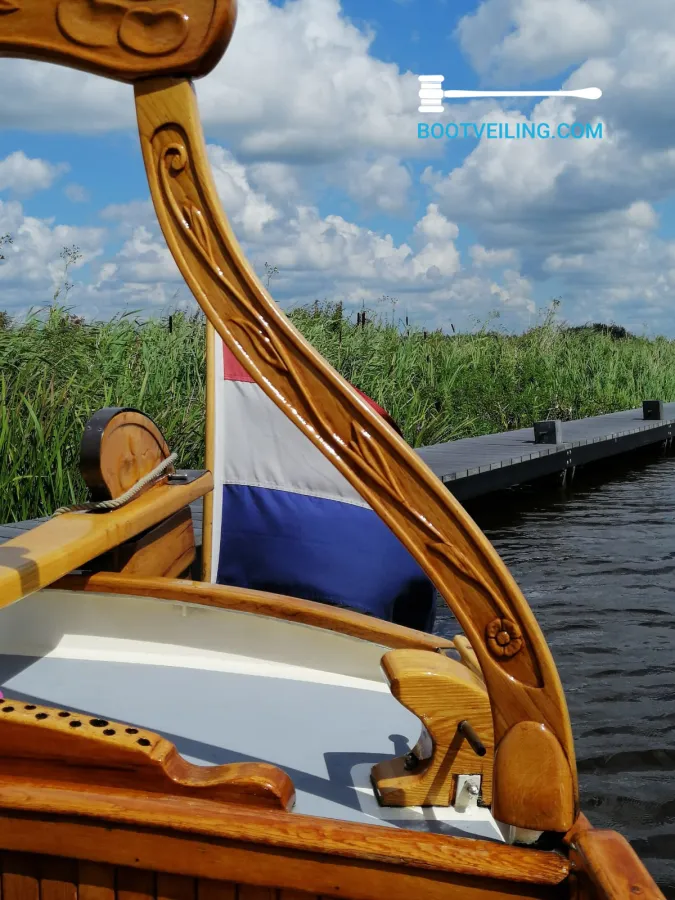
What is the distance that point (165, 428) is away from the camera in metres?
6.29

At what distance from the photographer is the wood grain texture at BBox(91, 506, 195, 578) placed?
2.41 m

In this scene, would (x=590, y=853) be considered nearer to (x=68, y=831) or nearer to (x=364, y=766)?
(x=364, y=766)

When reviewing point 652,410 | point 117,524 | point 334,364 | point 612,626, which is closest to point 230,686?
point 117,524

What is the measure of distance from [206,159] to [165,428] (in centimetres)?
515

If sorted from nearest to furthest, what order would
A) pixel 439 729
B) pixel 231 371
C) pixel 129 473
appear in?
pixel 439 729 → pixel 129 473 → pixel 231 371

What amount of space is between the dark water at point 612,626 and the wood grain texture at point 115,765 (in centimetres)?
231

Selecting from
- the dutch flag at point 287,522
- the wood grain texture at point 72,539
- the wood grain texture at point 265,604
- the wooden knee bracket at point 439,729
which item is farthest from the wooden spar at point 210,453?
the wooden knee bracket at point 439,729

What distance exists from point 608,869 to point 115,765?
70cm

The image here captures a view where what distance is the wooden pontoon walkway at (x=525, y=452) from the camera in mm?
8008

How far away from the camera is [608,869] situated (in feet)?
3.57

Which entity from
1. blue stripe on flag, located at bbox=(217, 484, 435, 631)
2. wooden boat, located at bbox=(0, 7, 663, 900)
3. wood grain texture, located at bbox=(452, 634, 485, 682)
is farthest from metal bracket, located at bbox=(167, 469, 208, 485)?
wood grain texture, located at bbox=(452, 634, 485, 682)

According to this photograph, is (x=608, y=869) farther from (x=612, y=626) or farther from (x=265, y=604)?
(x=612, y=626)

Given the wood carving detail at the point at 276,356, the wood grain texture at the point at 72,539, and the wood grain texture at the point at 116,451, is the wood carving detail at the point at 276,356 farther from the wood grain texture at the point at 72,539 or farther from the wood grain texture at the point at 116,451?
the wood grain texture at the point at 116,451

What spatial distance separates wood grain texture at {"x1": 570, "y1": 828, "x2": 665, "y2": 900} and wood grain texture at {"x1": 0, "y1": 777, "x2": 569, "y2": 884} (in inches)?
1.3
